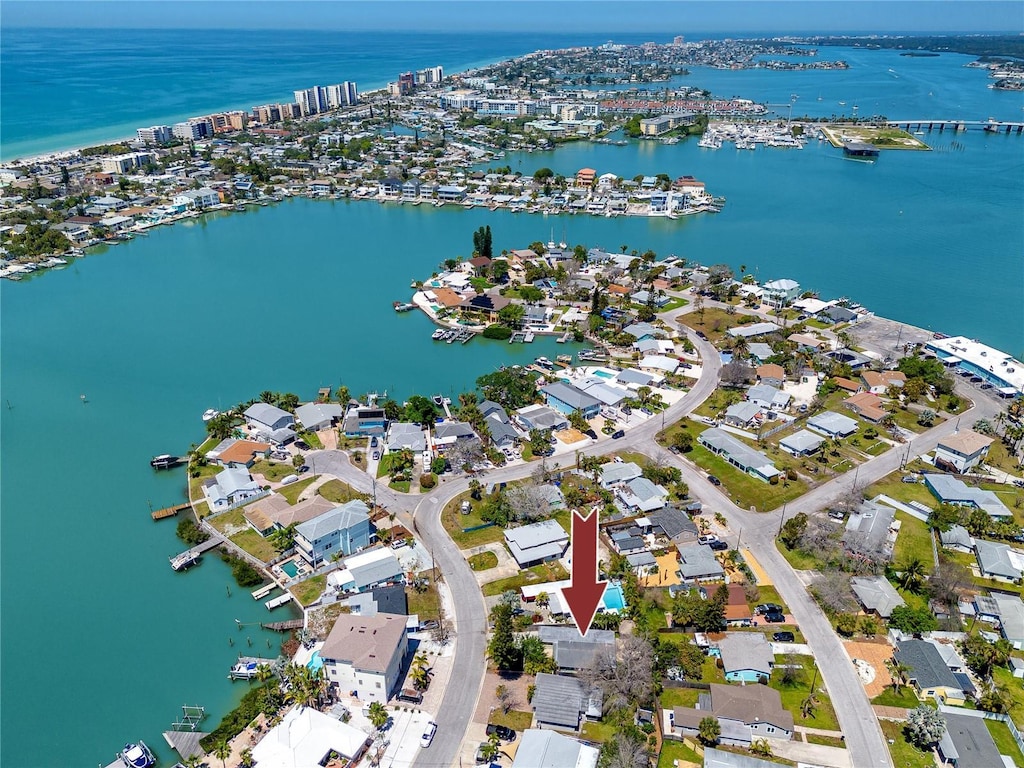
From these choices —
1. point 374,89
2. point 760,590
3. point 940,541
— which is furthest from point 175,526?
point 374,89

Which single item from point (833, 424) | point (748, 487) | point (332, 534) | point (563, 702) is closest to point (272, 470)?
point (332, 534)

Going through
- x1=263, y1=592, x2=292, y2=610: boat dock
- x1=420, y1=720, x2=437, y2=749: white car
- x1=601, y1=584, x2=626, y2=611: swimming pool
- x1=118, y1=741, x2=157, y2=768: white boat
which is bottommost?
x1=263, y1=592, x2=292, y2=610: boat dock

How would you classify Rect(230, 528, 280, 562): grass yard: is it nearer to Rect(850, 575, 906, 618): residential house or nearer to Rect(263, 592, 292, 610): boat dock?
Rect(263, 592, 292, 610): boat dock

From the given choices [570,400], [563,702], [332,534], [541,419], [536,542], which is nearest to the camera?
[563,702]

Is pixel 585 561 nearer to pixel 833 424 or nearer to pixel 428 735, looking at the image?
pixel 428 735

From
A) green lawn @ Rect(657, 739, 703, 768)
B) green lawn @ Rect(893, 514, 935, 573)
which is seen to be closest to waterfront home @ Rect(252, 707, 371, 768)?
green lawn @ Rect(657, 739, 703, 768)

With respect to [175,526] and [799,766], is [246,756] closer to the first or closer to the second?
[175,526]
